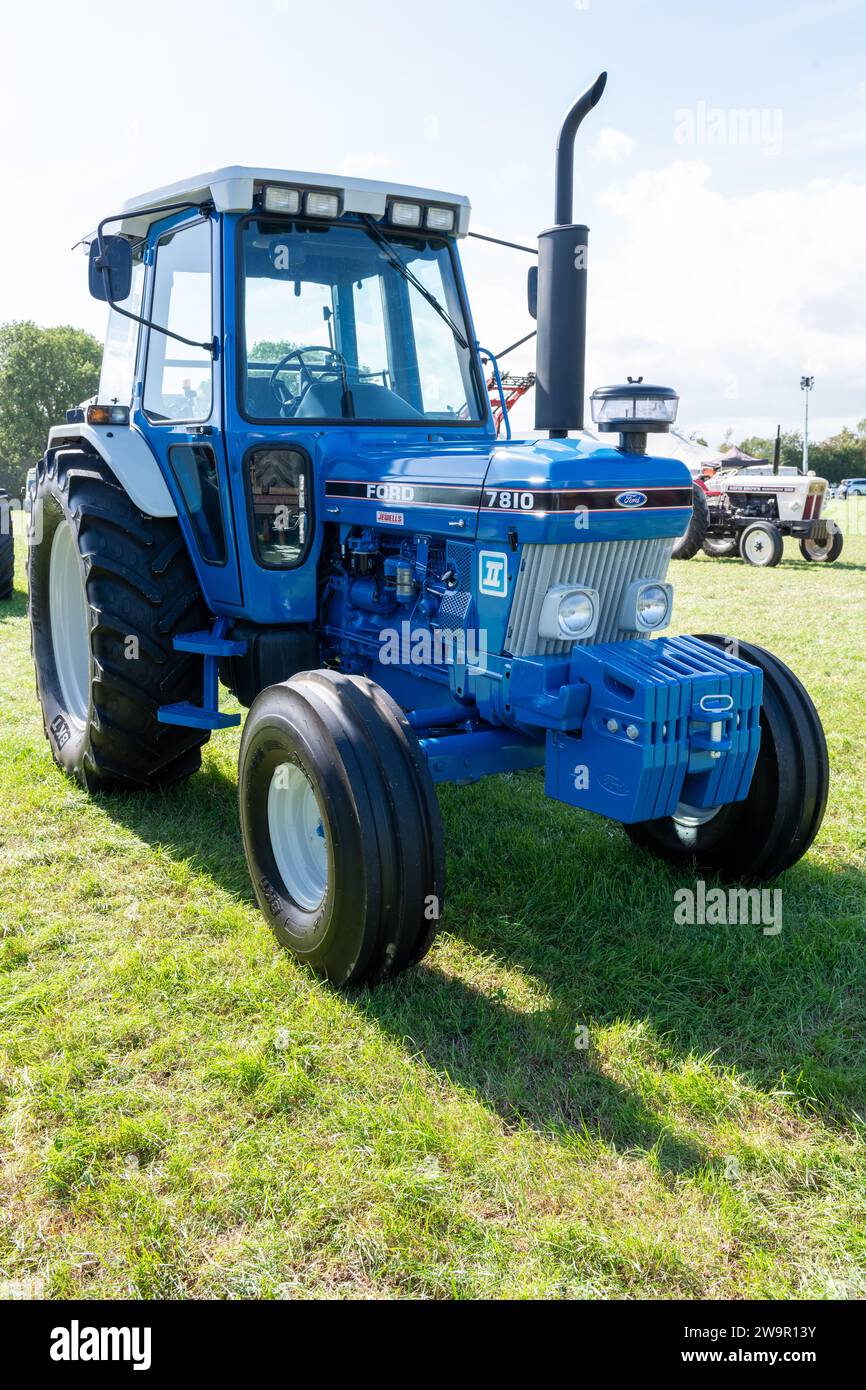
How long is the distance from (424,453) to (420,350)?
0.91 m

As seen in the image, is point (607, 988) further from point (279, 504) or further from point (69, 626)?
point (69, 626)

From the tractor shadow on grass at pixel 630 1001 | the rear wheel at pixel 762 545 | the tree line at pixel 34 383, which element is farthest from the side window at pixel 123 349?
the tree line at pixel 34 383

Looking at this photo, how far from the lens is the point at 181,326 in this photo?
4.55 metres

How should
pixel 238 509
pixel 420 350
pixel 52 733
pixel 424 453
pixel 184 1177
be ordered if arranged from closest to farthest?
1. pixel 184 1177
2. pixel 424 453
3. pixel 238 509
4. pixel 420 350
5. pixel 52 733

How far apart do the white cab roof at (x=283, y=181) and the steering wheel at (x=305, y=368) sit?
0.54 metres

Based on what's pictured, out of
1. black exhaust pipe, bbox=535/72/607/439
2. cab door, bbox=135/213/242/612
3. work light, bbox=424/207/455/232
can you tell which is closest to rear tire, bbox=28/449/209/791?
cab door, bbox=135/213/242/612

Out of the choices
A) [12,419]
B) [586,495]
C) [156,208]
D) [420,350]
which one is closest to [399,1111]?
[586,495]

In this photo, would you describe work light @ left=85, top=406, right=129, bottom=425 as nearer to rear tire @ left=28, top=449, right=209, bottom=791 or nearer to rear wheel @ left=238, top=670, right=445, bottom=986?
rear tire @ left=28, top=449, right=209, bottom=791

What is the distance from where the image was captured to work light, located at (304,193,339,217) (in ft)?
13.4

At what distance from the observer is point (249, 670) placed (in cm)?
441

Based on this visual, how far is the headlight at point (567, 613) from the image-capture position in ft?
11.2

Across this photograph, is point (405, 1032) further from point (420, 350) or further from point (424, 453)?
point (420, 350)

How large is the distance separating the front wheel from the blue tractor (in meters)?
0.01

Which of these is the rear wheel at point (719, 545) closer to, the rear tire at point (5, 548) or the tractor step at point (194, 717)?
the rear tire at point (5, 548)
